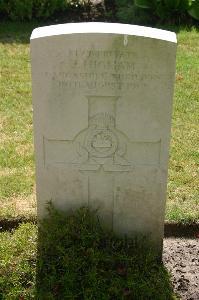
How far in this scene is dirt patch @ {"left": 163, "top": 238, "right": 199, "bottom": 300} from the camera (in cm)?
402

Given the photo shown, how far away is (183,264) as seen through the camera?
4273 mm

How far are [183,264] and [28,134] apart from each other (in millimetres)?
2460

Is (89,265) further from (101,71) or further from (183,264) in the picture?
(101,71)

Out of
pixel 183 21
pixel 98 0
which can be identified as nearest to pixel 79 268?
pixel 183 21

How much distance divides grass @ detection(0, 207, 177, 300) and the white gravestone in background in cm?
16

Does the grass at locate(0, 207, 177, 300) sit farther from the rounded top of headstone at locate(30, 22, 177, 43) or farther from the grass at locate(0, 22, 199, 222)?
the rounded top of headstone at locate(30, 22, 177, 43)

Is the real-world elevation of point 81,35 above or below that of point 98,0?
below

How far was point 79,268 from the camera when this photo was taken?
152 inches

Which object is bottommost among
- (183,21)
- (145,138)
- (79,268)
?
(79,268)

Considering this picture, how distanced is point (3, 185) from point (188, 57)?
4.07 meters

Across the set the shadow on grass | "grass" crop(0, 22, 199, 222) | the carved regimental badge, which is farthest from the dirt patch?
the carved regimental badge

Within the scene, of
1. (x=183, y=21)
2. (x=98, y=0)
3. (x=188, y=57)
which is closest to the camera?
(x=188, y=57)

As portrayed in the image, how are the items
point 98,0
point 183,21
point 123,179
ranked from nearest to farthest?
point 123,179 → point 183,21 → point 98,0

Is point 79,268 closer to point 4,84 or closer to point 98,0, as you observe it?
point 4,84
